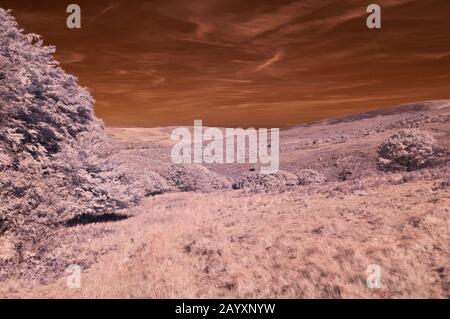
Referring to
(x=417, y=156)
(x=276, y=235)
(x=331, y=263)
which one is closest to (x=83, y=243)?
(x=276, y=235)

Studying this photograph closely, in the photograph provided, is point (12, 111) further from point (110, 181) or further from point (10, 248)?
point (110, 181)

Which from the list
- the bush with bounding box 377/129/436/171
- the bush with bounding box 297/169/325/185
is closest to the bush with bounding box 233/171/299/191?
the bush with bounding box 297/169/325/185

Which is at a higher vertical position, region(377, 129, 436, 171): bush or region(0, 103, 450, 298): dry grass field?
region(377, 129, 436, 171): bush

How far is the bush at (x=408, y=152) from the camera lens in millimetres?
28625

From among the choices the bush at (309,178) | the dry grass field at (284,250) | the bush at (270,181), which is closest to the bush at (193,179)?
the bush at (270,181)

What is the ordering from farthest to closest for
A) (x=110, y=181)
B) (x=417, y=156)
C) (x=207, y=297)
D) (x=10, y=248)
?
(x=417, y=156)
(x=110, y=181)
(x=10, y=248)
(x=207, y=297)

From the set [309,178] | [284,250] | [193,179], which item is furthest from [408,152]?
[284,250]

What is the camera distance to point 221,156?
7800 centimetres

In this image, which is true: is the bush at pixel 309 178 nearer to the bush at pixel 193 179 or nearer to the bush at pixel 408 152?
the bush at pixel 408 152

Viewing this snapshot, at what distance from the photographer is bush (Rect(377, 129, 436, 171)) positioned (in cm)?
2862

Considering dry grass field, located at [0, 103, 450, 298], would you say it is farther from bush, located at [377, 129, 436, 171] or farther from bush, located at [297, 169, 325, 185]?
bush, located at [297, 169, 325, 185]

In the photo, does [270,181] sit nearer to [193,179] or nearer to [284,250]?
[193,179]
